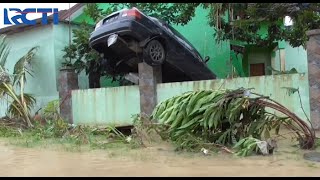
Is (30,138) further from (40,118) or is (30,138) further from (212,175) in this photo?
(212,175)

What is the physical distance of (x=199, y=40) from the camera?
1633 cm

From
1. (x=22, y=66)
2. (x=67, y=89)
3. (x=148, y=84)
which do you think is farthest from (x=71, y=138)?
(x=22, y=66)

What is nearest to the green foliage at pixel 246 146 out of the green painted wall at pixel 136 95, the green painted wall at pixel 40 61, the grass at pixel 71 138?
the grass at pixel 71 138

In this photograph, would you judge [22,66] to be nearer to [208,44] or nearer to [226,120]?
[208,44]

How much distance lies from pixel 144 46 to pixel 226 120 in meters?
4.00

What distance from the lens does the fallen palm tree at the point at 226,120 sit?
289 inches

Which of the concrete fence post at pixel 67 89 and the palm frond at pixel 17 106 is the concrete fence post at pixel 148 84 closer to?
the concrete fence post at pixel 67 89

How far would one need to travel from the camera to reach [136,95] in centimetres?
1226

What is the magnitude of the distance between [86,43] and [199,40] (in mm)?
4441

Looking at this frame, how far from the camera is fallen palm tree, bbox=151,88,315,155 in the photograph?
7352 mm

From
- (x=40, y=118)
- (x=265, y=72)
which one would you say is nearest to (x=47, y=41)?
(x=40, y=118)

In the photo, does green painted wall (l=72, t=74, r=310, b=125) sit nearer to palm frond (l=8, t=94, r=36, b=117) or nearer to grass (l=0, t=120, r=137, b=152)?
palm frond (l=8, t=94, r=36, b=117)

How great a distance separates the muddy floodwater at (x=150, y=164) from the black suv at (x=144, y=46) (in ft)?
11.6

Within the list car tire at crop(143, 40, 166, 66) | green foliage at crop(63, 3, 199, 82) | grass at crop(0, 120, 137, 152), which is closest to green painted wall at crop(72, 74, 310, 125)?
car tire at crop(143, 40, 166, 66)
